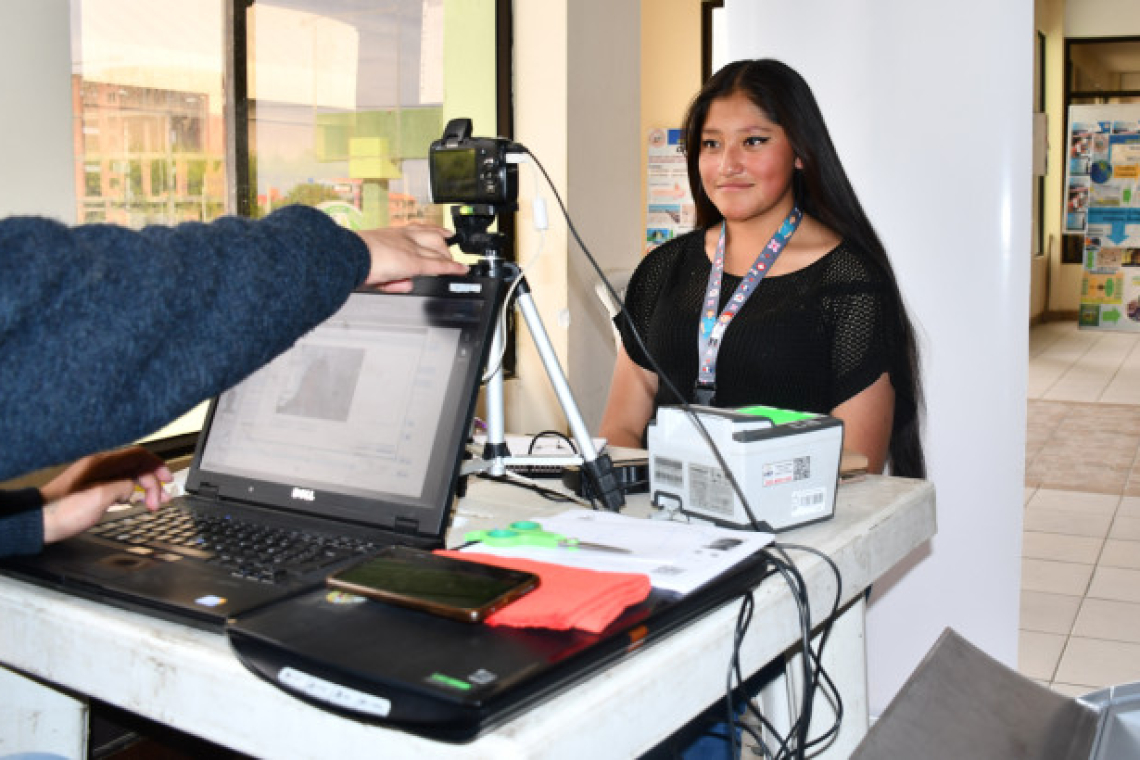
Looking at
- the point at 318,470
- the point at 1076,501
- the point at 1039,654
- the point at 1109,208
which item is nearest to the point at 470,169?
the point at 318,470

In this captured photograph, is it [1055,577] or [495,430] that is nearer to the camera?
[495,430]

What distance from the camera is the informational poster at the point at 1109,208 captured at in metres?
10.7

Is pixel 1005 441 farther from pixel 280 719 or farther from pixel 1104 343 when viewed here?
pixel 1104 343

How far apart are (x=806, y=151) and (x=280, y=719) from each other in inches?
63.7

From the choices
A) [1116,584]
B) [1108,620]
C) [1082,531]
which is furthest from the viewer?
[1082,531]

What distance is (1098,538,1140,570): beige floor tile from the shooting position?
410cm

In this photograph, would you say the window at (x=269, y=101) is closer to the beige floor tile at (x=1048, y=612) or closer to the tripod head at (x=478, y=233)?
→ the tripod head at (x=478, y=233)

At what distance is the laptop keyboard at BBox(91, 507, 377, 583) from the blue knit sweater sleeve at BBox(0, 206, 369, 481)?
314 millimetres

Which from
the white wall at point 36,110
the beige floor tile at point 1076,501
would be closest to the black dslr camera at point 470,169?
the white wall at point 36,110

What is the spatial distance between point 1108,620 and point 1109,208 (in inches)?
327

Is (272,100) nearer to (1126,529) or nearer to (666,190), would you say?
(1126,529)

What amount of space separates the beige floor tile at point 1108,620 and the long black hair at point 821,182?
1.59m

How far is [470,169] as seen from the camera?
52.6 inches

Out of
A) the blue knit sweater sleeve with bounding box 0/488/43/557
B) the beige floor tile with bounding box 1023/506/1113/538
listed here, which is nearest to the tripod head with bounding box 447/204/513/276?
the blue knit sweater sleeve with bounding box 0/488/43/557
